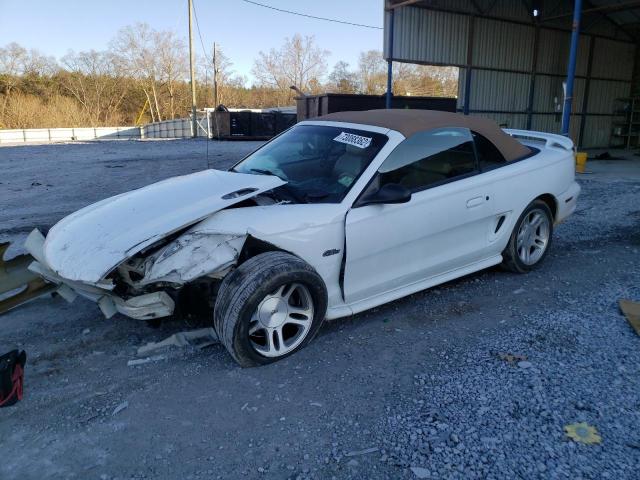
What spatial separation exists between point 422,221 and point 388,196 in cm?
45

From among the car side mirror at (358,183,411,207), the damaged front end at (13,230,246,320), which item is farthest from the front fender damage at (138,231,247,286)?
the car side mirror at (358,183,411,207)

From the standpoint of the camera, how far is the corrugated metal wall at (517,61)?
53.0ft

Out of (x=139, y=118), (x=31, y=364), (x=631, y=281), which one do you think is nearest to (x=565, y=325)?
(x=631, y=281)

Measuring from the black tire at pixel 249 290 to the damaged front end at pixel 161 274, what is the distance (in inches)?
5.8

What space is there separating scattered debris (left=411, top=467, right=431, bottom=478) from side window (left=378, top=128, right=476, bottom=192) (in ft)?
6.26

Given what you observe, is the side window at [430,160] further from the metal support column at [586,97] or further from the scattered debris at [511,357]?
the metal support column at [586,97]

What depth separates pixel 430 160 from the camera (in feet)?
12.6

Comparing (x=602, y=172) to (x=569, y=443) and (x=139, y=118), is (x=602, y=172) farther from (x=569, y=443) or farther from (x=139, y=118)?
(x=139, y=118)

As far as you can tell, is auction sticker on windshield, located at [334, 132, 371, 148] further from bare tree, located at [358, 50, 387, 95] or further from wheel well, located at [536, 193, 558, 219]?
bare tree, located at [358, 50, 387, 95]

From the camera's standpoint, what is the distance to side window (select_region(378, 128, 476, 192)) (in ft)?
11.9

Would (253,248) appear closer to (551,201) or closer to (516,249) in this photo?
(516,249)

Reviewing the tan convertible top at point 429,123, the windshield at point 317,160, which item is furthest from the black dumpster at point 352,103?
the windshield at point 317,160

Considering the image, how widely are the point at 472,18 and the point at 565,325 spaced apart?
16.0 m

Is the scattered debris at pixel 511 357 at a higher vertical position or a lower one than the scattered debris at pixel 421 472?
higher
